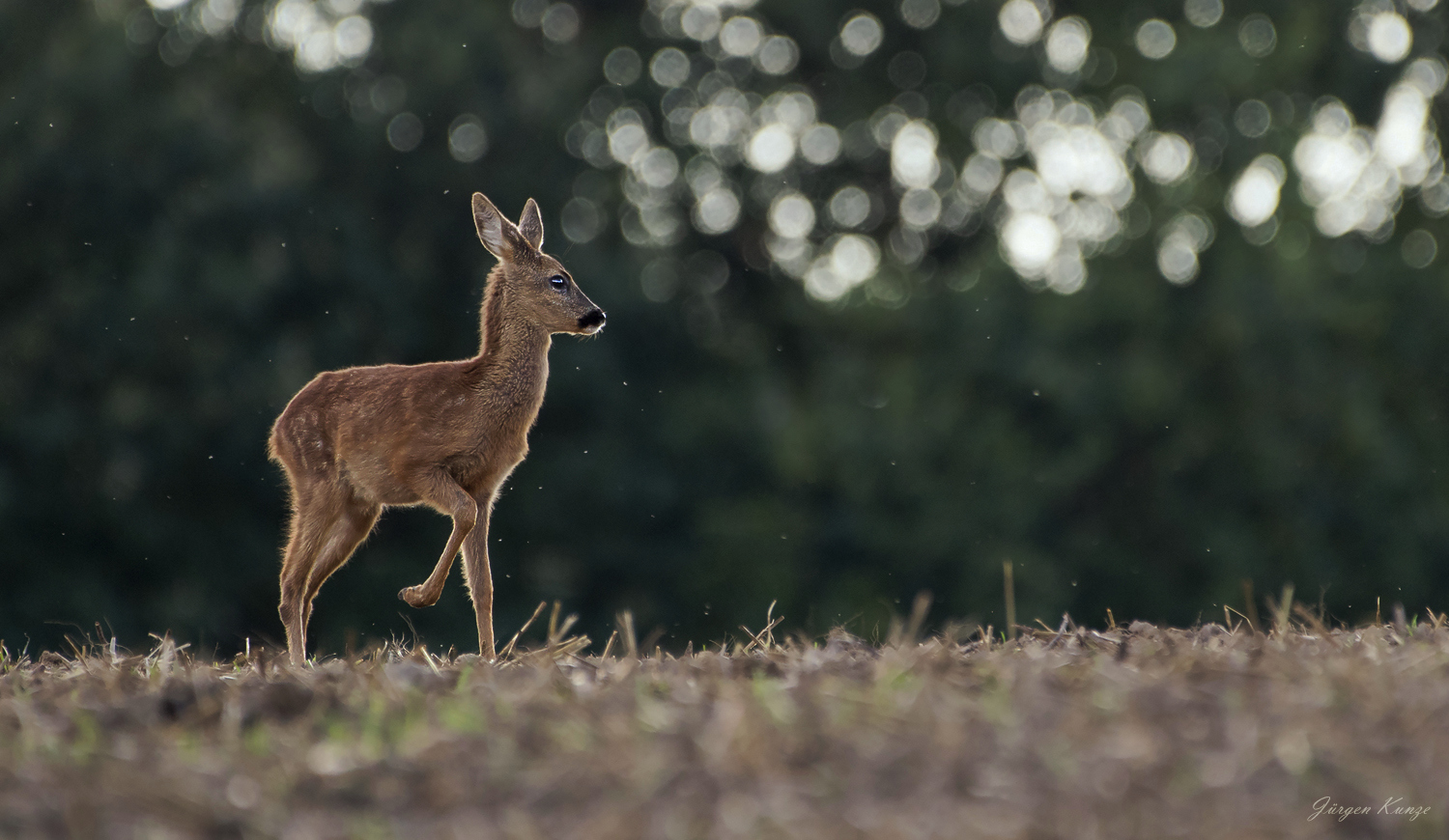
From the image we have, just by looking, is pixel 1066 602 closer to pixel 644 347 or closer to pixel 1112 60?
pixel 644 347

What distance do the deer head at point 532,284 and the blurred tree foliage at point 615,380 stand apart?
12.0 m

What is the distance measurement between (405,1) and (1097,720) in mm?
22234

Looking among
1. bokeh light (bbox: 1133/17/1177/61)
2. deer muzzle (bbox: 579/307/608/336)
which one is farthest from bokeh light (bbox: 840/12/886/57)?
deer muzzle (bbox: 579/307/608/336)

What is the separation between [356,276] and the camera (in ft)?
66.8

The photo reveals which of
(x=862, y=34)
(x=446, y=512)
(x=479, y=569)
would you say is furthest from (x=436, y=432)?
(x=862, y=34)

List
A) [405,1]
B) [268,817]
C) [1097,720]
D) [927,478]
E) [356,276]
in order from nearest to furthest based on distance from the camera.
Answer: [268,817] → [1097,720] → [356,276] → [927,478] → [405,1]

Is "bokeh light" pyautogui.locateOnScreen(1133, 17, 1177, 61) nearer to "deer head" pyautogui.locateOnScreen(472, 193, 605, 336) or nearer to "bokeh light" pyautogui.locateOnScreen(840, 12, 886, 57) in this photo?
"bokeh light" pyautogui.locateOnScreen(840, 12, 886, 57)

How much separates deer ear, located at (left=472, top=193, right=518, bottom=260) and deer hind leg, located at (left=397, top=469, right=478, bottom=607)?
115cm

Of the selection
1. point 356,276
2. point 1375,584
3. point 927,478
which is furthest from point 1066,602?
point 356,276

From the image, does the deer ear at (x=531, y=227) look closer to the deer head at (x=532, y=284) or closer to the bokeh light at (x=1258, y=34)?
the deer head at (x=532, y=284)

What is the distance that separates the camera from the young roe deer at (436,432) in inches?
285

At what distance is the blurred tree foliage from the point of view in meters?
19.4

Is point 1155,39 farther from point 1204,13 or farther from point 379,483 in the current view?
point 379,483

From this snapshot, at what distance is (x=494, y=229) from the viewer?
7.73 meters
